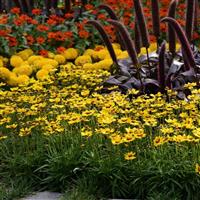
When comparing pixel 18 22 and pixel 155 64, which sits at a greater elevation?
pixel 18 22

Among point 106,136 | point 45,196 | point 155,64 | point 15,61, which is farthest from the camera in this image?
point 15,61

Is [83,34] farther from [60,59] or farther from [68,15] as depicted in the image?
[68,15]

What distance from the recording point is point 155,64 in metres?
5.54

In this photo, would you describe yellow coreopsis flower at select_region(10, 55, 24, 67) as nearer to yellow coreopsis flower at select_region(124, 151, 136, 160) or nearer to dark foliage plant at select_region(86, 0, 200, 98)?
dark foliage plant at select_region(86, 0, 200, 98)

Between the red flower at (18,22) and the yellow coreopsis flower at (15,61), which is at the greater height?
the red flower at (18,22)

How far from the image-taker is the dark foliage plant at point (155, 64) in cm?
480

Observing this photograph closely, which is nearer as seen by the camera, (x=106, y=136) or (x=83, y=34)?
(x=106, y=136)

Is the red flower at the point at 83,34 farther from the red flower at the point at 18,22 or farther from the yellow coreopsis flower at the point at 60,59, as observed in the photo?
the red flower at the point at 18,22

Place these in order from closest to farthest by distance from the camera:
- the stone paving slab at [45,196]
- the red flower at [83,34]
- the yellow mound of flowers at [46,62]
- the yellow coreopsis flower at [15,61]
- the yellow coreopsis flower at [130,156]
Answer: the yellow coreopsis flower at [130,156] < the stone paving slab at [45,196] < the yellow mound of flowers at [46,62] < the yellow coreopsis flower at [15,61] < the red flower at [83,34]

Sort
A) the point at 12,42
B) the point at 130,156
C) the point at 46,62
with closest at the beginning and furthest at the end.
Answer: the point at 130,156, the point at 46,62, the point at 12,42

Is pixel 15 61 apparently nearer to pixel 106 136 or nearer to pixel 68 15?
pixel 68 15

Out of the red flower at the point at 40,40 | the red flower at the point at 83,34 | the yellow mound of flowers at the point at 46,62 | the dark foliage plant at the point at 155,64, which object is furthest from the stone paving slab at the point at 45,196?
the red flower at the point at 83,34

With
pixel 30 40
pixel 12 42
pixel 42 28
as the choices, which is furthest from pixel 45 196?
pixel 42 28

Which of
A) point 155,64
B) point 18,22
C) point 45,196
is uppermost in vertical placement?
point 18,22
